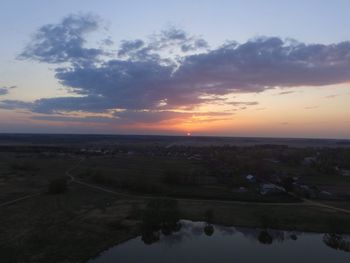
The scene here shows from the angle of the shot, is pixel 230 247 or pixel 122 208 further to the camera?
pixel 122 208

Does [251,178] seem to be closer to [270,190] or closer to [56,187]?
[270,190]

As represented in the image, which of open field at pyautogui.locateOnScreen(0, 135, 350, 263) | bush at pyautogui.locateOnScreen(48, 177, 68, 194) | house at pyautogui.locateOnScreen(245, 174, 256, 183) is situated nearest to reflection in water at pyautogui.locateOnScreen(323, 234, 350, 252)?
open field at pyautogui.locateOnScreen(0, 135, 350, 263)

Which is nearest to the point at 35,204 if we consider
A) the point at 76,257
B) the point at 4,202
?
the point at 4,202

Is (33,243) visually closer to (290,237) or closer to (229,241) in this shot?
(229,241)

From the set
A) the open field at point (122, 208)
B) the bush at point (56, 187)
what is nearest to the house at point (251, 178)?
the open field at point (122, 208)

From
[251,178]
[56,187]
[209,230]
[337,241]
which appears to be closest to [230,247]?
[209,230]

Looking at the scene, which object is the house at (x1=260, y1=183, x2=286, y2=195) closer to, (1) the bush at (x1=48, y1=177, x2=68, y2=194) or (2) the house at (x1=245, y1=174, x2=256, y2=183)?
(2) the house at (x1=245, y1=174, x2=256, y2=183)

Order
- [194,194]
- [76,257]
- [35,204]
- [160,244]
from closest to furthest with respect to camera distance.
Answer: [76,257] → [160,244] → [35,204] → [194,194]

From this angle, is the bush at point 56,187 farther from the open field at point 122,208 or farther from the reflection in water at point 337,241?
the reflection in water at point 337,241
